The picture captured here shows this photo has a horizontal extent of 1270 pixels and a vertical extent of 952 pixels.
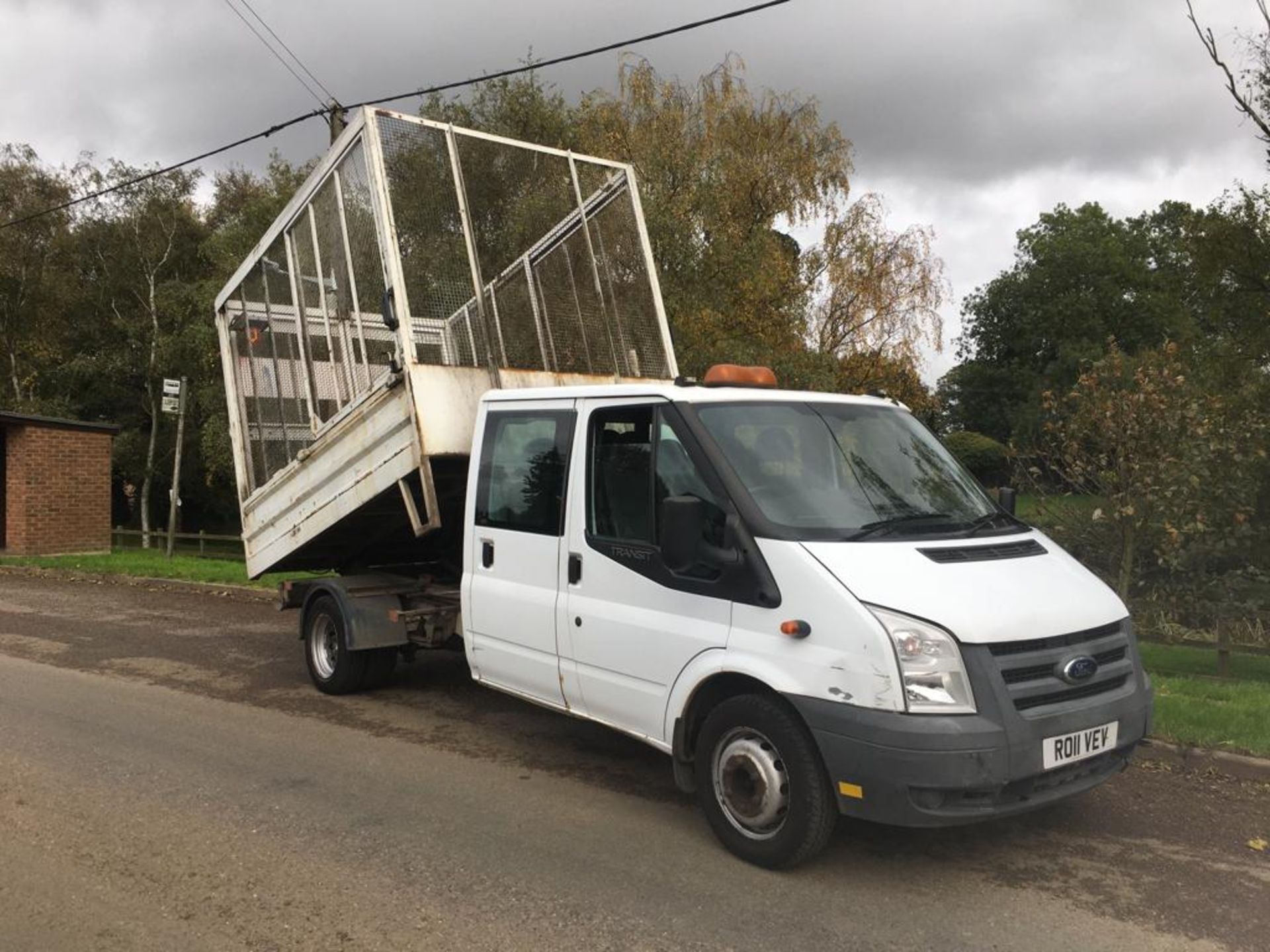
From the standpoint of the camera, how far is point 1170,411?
804 centimetres

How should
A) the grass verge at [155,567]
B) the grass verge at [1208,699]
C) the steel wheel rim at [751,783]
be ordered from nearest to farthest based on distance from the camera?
the steel wheel rim at [751,783]
the grass verge at [1208,699]
the grass verge at [155,567]

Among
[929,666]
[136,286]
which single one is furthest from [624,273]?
[136,286]

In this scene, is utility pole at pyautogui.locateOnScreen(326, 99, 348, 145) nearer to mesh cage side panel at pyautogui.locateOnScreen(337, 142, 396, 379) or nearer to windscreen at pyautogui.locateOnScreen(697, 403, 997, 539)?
mesh cage side panel at pyautogui.locateOnScreen(337, 142, 396, 379)

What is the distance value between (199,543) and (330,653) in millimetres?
18830

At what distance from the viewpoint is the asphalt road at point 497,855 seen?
3.58 meters

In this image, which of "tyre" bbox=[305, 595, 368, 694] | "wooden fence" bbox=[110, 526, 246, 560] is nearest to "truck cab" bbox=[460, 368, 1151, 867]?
"tyre" bbox=[305, 595, 368, 694]

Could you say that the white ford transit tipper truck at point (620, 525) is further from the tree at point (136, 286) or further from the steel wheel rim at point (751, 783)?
the tree at point (136, 286)

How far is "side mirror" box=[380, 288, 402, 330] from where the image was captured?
5.93 metres

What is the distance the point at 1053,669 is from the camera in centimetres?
385

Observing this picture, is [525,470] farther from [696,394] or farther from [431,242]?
[431,242]

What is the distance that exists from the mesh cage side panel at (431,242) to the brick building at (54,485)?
14.3m

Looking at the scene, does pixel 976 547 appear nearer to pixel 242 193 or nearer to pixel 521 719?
pixel 521 719

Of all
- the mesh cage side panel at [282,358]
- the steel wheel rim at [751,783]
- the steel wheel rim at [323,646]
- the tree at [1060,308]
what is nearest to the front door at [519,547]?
the steel wheel rim at [751,783]

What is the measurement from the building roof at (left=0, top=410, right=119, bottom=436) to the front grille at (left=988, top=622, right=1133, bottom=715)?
59.3ft
